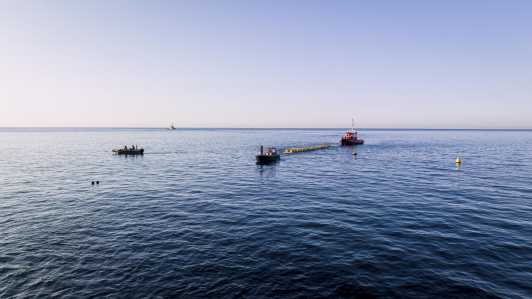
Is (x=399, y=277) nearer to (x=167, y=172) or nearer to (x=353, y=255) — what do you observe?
(x=353, y=255)

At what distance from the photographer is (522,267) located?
1661cm

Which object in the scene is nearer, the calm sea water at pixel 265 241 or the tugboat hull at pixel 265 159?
the calm sea water at pixel 265 241

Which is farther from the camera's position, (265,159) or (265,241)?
(265,159)

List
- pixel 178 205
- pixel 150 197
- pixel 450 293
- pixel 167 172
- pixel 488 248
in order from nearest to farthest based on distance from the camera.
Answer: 1. pixel 450 293
2. pixel 488 248
3. pixel 178 205
4. pixel 150 197
5. pixel 167 172

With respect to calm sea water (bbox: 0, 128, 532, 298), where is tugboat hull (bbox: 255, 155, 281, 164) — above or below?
above

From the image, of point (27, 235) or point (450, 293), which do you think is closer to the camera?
point (450, 293)

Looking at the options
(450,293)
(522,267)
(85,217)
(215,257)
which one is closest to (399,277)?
(450,293)

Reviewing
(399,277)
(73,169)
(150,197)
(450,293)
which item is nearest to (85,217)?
(150,197)

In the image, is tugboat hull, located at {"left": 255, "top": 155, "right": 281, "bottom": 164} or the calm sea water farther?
tugboat hull, located at {"left": 255, "top": 155, "right": 281, "bottom": 164}

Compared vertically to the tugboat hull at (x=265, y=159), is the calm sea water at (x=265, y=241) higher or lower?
lower

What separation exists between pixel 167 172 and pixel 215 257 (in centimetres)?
3845

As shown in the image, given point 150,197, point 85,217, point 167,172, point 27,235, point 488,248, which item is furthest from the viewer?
point 167,172

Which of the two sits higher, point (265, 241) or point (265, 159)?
point (265, 159)

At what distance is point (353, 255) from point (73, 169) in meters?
57.6
